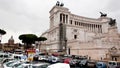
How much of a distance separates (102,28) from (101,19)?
579 centimetres

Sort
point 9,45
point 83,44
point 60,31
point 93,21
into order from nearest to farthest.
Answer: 1. point 83,44
2. point 60,31
3. point 9,45
4. point 93,21

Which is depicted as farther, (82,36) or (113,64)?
(82,36)

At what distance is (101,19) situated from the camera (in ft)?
391

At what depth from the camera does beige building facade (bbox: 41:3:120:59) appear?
194 ft

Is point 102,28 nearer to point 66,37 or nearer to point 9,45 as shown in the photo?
point 66,37

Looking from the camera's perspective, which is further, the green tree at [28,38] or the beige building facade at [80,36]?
the green tree at [28,38]

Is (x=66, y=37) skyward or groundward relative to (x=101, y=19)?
groundward

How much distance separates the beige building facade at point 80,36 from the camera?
5906 cm

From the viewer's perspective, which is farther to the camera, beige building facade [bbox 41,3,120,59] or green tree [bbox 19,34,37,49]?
green tree [bbox 19,34,37,49]

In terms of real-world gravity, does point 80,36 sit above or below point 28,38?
above

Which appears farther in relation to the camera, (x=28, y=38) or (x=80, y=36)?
(x=80, y=36)

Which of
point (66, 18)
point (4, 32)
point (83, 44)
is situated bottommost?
point (83, 44)

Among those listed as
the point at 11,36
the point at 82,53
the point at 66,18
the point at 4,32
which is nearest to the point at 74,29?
the point at 66,18

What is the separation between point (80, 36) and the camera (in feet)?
304
